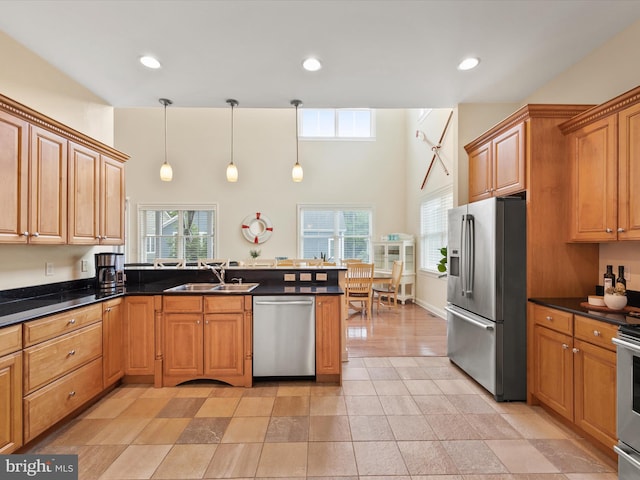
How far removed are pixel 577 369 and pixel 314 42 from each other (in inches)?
118

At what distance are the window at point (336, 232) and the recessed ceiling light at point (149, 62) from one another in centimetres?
517

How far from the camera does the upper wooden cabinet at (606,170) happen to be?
6.94 ft

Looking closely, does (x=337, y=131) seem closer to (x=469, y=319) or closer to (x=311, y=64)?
(x=311, y=64)

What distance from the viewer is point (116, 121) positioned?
25.3ft

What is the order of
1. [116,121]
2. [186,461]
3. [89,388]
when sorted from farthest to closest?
[116,121] → [89,388] → [186,461]

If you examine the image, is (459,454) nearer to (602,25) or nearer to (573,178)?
(573,178)

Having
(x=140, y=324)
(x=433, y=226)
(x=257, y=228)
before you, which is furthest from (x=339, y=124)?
(x=140, y=324)

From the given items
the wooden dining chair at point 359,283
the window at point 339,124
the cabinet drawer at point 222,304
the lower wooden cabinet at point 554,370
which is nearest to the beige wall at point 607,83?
the lower wooden cabinet at point 554,370

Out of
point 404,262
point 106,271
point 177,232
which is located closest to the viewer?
point 106,271

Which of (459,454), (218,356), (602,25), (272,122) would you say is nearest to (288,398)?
(218,356)

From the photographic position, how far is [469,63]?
2.90 metres

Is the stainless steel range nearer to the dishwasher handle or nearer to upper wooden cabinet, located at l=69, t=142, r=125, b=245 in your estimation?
the dishwasher handle

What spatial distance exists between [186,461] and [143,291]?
159 centimetres

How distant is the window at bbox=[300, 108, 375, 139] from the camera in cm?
801
